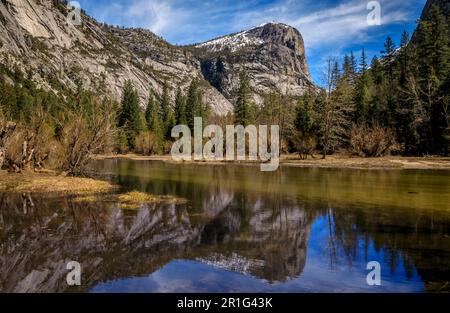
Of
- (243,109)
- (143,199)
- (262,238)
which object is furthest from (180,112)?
(262,238)

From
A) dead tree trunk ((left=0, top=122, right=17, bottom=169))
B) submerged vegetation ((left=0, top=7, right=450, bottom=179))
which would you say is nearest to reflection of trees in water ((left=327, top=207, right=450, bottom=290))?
submerged vegetation ((left=0, top=7, right=450, bottom=179))

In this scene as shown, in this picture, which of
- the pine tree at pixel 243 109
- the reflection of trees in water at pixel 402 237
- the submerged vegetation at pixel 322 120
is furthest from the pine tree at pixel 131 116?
the reflection of trees in water at pixel 402 237

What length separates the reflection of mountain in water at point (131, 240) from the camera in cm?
1003

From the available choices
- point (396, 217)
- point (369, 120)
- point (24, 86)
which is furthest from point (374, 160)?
point (24, 86)

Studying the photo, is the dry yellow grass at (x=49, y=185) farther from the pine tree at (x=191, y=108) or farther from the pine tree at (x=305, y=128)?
the pine tree at (x=191, y=108)

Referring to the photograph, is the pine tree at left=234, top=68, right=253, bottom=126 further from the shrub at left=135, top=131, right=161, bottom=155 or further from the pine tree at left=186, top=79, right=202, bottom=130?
the shrub at left=135, top=131, right=161, bottom=155

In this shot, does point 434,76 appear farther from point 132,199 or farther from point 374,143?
point 132,199

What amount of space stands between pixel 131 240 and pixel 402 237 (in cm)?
906

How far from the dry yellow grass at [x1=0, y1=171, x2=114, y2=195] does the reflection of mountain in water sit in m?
4.94

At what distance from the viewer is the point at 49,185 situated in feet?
84.8

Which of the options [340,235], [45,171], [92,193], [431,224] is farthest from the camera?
[45,171]
